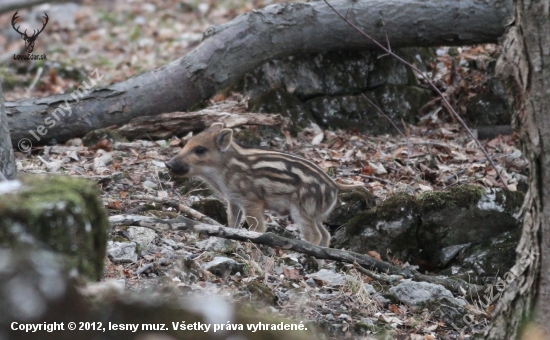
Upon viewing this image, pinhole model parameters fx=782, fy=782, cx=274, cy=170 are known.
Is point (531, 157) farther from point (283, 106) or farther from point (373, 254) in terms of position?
point (283, 106)

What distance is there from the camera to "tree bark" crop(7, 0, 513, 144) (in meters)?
9.23

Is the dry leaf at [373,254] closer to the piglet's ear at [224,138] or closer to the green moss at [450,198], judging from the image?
the green moss at [450,198]

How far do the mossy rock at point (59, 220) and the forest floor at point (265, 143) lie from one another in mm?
925

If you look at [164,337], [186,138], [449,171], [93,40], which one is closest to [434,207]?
[449,171]

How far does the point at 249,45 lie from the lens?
9562 mm

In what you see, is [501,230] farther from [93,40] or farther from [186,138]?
[93,40]

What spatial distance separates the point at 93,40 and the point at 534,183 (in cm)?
1273

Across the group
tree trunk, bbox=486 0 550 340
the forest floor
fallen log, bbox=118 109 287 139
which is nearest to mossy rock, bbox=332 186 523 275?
the forest floor

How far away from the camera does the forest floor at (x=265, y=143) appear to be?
5.71 m

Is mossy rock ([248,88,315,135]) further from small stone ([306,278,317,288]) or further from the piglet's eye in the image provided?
small stone ([306,278,317,288])

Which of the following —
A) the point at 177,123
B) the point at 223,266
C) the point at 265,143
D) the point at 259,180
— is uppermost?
the point at 177,123

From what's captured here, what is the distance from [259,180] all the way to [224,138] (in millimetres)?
610

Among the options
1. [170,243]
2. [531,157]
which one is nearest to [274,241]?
[170,243]

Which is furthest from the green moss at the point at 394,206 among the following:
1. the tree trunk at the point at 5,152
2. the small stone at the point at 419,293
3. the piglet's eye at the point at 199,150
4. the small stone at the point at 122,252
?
the tree trunk at the point at 5,152
